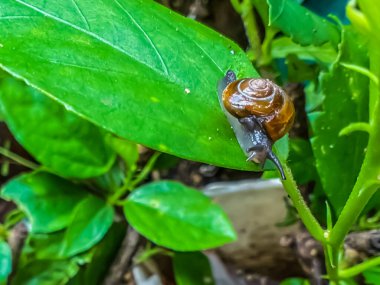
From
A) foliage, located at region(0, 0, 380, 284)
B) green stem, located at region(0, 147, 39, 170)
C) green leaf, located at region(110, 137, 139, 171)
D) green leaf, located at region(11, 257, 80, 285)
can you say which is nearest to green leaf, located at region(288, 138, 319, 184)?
foliage, located at region(0, 0, 380, 284)

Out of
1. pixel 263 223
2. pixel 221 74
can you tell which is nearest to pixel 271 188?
pixel 263 223

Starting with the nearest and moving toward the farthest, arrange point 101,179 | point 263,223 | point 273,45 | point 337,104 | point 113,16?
1. point 113,16
2. point 337,104
3. point 273,45
4. point 101,179
5. point 263,223

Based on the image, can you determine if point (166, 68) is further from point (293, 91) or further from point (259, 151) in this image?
point (293, 91)

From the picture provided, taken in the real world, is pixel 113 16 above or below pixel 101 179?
above

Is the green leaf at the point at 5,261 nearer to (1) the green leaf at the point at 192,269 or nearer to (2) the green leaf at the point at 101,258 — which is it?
(2) the green leaf at the point at 101,258

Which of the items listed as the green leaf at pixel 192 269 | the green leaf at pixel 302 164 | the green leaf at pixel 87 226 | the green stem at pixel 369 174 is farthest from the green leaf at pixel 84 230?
the green stem at pixel 369 174

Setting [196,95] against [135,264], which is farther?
[135,264]

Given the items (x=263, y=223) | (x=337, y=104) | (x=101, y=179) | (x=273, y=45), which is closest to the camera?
(x=337, y=104)

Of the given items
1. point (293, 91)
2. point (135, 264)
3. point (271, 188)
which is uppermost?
point (293, 91)
